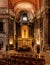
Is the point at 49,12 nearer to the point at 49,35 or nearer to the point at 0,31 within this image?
the point at 49,35

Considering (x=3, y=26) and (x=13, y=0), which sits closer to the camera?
(x=3, y=26)

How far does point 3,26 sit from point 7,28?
827mm

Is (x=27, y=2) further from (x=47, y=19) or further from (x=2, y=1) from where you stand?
(x=47, y=19)

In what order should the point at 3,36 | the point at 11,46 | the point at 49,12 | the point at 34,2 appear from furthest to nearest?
the point at 34,2 < the point at 11,46 < the point at 3,36 < the point at 49,12

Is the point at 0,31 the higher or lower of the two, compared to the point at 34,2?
lower

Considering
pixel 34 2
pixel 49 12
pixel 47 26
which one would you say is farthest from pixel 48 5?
pixel 34 2

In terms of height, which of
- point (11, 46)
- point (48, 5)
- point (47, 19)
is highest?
point (48, 5)

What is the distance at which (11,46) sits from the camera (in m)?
38.6

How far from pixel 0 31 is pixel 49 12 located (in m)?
10.4

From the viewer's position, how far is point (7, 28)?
36.0 meters

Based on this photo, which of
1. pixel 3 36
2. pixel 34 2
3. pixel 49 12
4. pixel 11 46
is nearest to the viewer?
pixel 49 12

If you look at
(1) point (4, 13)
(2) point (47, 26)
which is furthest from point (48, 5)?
(1) point (4, 13)

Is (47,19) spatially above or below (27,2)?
below

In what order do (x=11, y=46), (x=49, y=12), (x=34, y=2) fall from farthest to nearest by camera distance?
(x=34, y=2)
(x=11, y=46)
(x=49, y=12)
